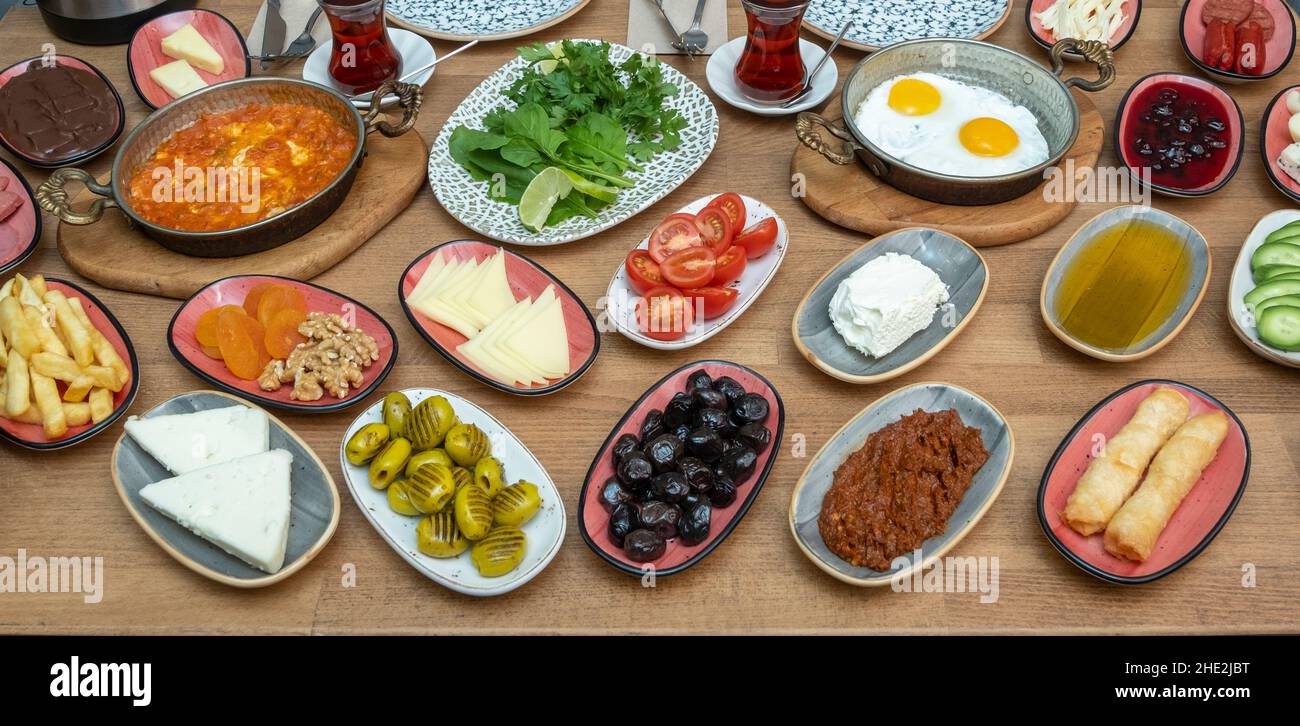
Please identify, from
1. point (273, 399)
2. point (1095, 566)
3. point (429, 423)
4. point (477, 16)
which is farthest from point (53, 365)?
point (1095, 566)

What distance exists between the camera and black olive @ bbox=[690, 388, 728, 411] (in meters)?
2.80

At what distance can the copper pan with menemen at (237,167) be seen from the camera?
3271mm

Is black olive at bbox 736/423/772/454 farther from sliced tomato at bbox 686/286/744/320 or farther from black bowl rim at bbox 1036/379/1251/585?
black bowl rim at bbox 1036/379/1251/585

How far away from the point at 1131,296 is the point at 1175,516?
842mm

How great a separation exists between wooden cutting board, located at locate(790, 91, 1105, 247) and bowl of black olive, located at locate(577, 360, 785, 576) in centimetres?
90

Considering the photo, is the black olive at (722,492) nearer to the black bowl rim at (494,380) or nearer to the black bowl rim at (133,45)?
the black bowl rim at (494,380)

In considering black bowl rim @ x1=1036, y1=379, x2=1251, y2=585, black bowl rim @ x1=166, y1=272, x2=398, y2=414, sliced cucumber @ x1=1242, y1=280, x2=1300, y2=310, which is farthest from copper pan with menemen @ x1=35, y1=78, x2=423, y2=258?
sliced cucumber @ x1=1242, y1=280, x2=1300, y2=310

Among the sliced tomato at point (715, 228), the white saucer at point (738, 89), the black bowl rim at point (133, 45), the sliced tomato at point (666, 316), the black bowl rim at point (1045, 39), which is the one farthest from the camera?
the black bowl rim at point (1045, 39)

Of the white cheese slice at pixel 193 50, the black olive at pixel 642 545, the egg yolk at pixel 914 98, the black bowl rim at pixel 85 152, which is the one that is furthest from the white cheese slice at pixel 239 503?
the egg yolk at pixel 914 98

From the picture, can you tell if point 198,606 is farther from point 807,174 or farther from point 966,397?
point 807,174

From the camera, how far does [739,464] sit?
2658 millimetres

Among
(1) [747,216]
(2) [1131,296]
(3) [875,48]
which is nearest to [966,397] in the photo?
(2) [1131,296]

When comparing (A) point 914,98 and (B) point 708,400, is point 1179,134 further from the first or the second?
(B) point 708,400

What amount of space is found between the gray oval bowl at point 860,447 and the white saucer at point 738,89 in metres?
1.47
